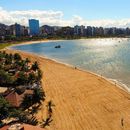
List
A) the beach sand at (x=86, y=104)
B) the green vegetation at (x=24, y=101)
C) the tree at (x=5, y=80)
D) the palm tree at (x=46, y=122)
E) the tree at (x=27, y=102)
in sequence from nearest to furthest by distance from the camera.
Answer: the green vegetation at (x=24, y=101), the palm tree at (x=46, y=122), the beach sand at (x=86, y=104), the tree at (x=27, y=102), the tree at (x=5, y=80)

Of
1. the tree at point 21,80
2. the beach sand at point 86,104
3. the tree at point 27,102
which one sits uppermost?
the tree at point 21,80

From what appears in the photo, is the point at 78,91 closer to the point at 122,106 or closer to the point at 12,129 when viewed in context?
the point at 122,106

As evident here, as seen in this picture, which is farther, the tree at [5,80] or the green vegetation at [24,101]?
the tree at [5,80]

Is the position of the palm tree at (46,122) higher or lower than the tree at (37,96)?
lower

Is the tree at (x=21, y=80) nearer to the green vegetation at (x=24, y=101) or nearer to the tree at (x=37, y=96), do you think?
the green vegetation at (x=24, y=101)

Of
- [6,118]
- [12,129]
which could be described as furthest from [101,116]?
[12,129]

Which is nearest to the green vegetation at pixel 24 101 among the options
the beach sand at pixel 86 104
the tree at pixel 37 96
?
the tree at pixel 37 96

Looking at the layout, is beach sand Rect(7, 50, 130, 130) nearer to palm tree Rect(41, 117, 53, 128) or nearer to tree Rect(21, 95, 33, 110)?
palm tree Rect(41, 117, 53, 128)

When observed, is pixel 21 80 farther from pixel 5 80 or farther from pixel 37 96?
pixel 37 96

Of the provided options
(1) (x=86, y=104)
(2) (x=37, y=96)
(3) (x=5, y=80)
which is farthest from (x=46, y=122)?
(3) (x=5, y=80)

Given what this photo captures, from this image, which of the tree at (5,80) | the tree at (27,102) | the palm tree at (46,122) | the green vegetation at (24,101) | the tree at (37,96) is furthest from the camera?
the tree at (5,80)
